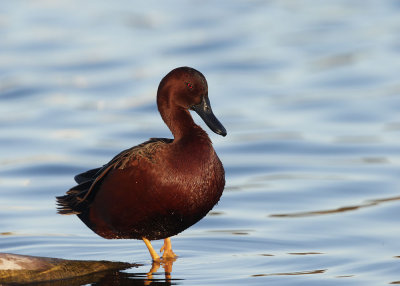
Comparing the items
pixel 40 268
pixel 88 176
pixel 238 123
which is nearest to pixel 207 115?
pixel 88 176

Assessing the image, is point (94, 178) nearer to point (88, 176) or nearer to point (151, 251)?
point (88, 176)

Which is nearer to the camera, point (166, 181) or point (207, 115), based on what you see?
point (166, 181)

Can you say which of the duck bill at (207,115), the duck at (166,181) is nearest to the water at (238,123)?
the duck at (166,181)

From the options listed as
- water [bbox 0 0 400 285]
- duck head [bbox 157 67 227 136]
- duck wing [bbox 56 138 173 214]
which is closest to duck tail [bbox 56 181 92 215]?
duck wing [bbox 56 138 173 214]

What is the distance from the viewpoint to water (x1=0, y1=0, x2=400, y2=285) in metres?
7.94

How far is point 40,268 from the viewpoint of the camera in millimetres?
6922

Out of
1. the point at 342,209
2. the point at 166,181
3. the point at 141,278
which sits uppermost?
the point at 342,209

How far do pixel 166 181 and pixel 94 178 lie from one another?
1014mm

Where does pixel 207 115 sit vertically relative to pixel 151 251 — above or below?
above

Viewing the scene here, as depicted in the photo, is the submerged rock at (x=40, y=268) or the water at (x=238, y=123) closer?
the submerged rock at (x=40, y=268)

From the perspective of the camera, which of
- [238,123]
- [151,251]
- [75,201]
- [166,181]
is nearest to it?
[166,181]

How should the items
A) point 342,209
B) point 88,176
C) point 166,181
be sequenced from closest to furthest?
point 166,181
point 88,176
point 342,209

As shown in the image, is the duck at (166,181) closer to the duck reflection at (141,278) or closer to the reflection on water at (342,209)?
the duck reflection at (141,278)

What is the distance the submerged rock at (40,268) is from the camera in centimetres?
679
